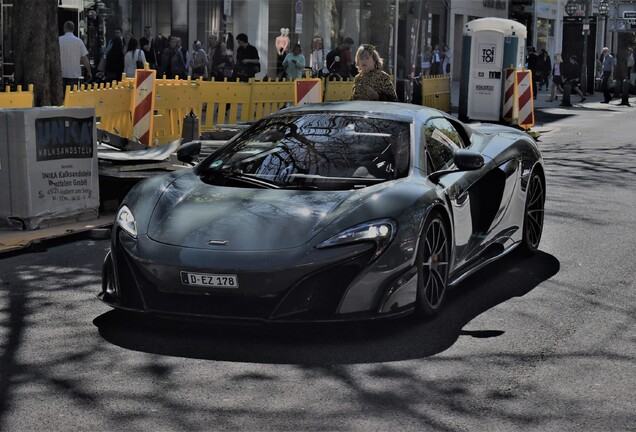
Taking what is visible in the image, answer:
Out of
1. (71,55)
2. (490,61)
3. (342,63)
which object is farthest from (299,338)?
(342,63)

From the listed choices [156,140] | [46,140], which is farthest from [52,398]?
[156,140]

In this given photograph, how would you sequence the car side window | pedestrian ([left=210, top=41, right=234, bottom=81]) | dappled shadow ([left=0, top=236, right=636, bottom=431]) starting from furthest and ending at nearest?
1. pedestrian ([left=210, top=41, right=234, bottom=81])
2. the car side window
3. dappled shadow ([left=0, top=236, right=636, bottom=431])

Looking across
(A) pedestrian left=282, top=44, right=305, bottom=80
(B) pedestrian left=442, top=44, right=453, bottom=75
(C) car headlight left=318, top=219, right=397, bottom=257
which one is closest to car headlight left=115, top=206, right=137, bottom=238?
(C) car headlight left=318, top=219, right=397, bottom=257

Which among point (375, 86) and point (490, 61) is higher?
point (375, 86)

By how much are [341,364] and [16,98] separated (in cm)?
762

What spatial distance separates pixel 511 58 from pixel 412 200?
20884 millimetres

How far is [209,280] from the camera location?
6398 millimetres

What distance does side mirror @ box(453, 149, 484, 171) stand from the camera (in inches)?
296

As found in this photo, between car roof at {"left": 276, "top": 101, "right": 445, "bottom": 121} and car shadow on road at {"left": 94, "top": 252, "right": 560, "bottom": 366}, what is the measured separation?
1296mm

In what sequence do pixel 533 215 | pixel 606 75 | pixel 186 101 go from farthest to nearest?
pixel 606 75 → pixel 186 101 → pixel 533 215

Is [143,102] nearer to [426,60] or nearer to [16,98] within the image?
[16,98]

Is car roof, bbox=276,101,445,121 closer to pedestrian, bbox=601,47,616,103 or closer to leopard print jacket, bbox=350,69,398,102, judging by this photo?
leopard print jacket, bbox=350,69,398,102

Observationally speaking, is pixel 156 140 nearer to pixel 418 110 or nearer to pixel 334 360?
pixel 418 110

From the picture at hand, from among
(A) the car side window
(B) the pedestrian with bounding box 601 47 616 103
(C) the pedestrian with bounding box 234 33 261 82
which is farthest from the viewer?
(B) the pedestrian with bounding box 601 47 616 103
